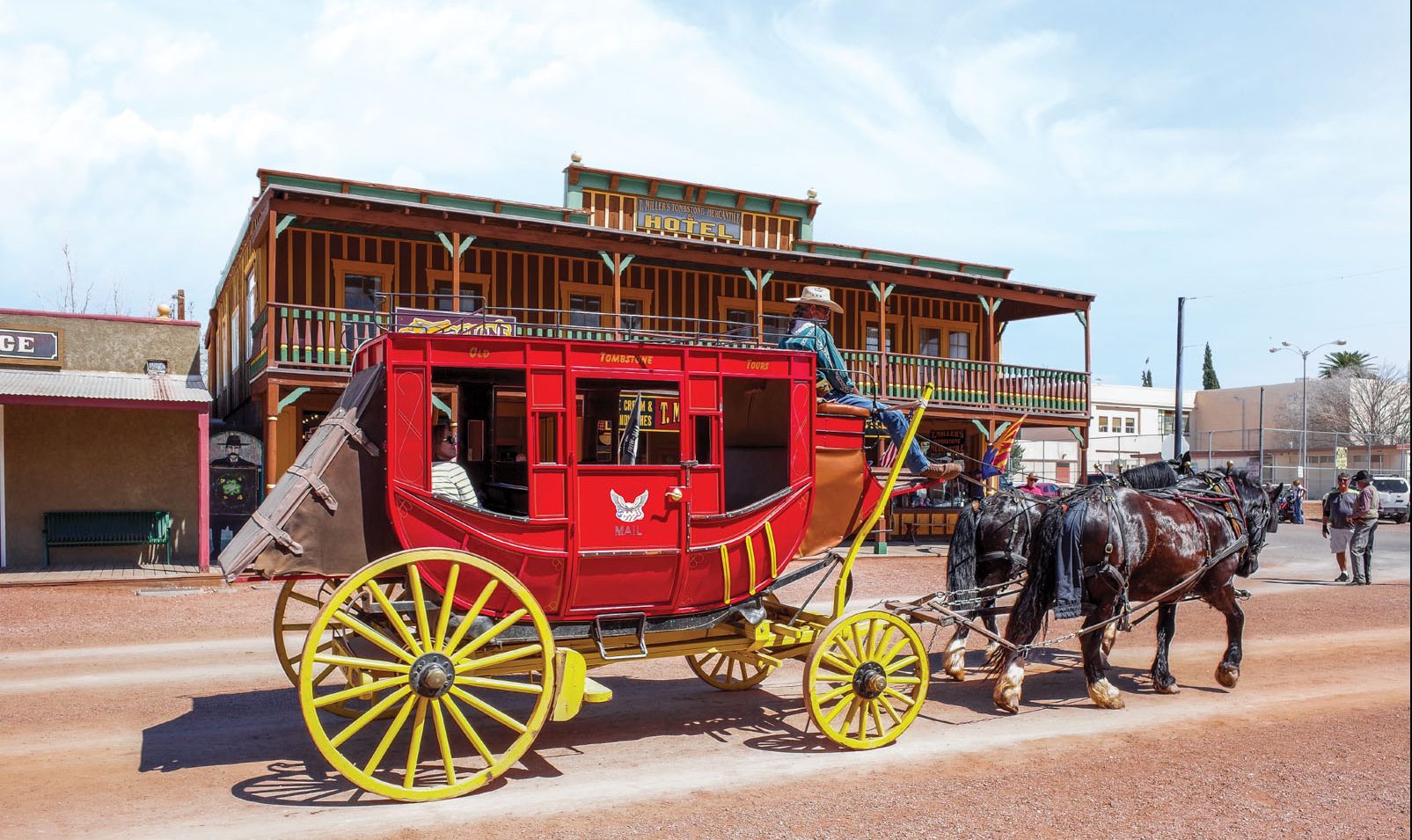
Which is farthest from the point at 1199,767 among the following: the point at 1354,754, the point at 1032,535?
the point at 1032,535

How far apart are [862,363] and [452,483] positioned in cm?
1582

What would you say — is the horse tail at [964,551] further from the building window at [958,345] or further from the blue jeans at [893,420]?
the building window at [958,345]

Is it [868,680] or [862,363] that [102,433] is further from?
A: [868,680]

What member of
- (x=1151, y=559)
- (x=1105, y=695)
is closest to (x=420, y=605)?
(x=1105, y=695)

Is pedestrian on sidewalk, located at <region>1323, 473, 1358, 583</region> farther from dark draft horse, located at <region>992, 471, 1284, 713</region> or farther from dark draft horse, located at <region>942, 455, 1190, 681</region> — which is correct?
dark draft horse, located at <region>942, 455, 1190, 681</region>

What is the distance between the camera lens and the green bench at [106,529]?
16.7 metres

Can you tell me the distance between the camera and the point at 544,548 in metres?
6.08

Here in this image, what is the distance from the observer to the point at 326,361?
1617 centimetres

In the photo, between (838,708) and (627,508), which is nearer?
(627,508)

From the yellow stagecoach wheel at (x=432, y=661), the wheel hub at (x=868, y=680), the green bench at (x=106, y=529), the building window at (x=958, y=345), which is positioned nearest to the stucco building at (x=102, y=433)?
the green bench at (x=106, y=529)

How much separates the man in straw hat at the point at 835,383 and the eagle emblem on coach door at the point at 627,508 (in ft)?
5.71

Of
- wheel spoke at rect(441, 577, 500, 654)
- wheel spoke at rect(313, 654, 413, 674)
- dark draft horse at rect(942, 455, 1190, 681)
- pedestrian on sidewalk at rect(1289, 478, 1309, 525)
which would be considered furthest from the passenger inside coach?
pedestrian on sidewalk at rect(1289, 478, 1309, 525)

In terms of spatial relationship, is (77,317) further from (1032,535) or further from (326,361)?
(1032,535)

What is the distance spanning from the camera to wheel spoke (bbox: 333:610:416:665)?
5.34 metres
